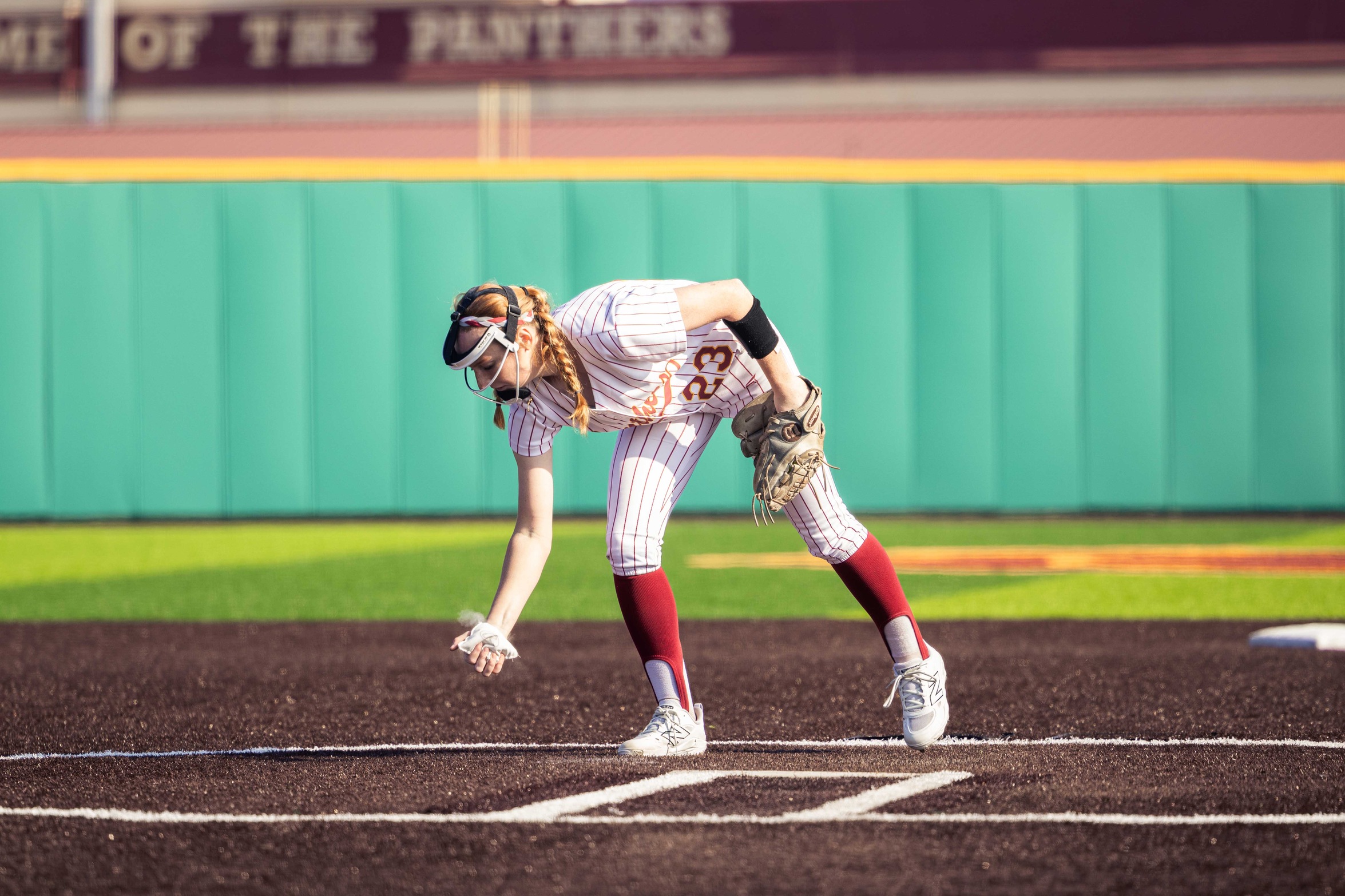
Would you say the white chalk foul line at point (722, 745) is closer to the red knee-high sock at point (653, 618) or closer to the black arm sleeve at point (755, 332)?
the red knee-high sock at point (653, 618)

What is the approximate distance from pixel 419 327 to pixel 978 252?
15.2 feet

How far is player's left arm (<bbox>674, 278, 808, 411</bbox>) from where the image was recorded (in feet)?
13.4

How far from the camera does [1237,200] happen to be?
13.3 metres

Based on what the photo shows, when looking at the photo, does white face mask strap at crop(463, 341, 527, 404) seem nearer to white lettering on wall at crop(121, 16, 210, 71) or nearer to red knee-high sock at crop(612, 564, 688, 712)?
red knee-high sock at crop(612, 564, 688, 712)

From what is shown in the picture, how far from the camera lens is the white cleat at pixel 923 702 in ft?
14.5

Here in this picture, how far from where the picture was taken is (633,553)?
14.4ft

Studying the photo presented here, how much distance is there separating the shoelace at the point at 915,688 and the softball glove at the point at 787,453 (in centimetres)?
60

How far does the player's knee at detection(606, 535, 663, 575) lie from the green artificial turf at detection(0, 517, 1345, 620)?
140 inches

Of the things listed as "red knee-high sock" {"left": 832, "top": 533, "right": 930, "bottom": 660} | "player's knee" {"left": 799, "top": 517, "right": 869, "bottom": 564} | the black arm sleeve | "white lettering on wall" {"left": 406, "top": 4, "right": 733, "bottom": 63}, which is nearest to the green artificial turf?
"red knee-high sock" {"left": 832, "top": 533, "right": 930, "bottom": 660}

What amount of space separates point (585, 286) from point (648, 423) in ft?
29.7

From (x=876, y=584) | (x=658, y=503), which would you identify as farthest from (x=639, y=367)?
(x=876, y=584)

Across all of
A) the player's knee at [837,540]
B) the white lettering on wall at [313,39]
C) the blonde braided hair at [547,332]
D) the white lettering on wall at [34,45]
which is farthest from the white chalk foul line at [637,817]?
the white lettering on wall at [34,45]

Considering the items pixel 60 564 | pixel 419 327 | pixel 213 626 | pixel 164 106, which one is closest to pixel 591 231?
pixel 419 327

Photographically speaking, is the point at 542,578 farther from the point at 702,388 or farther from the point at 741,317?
the point at 741,317
